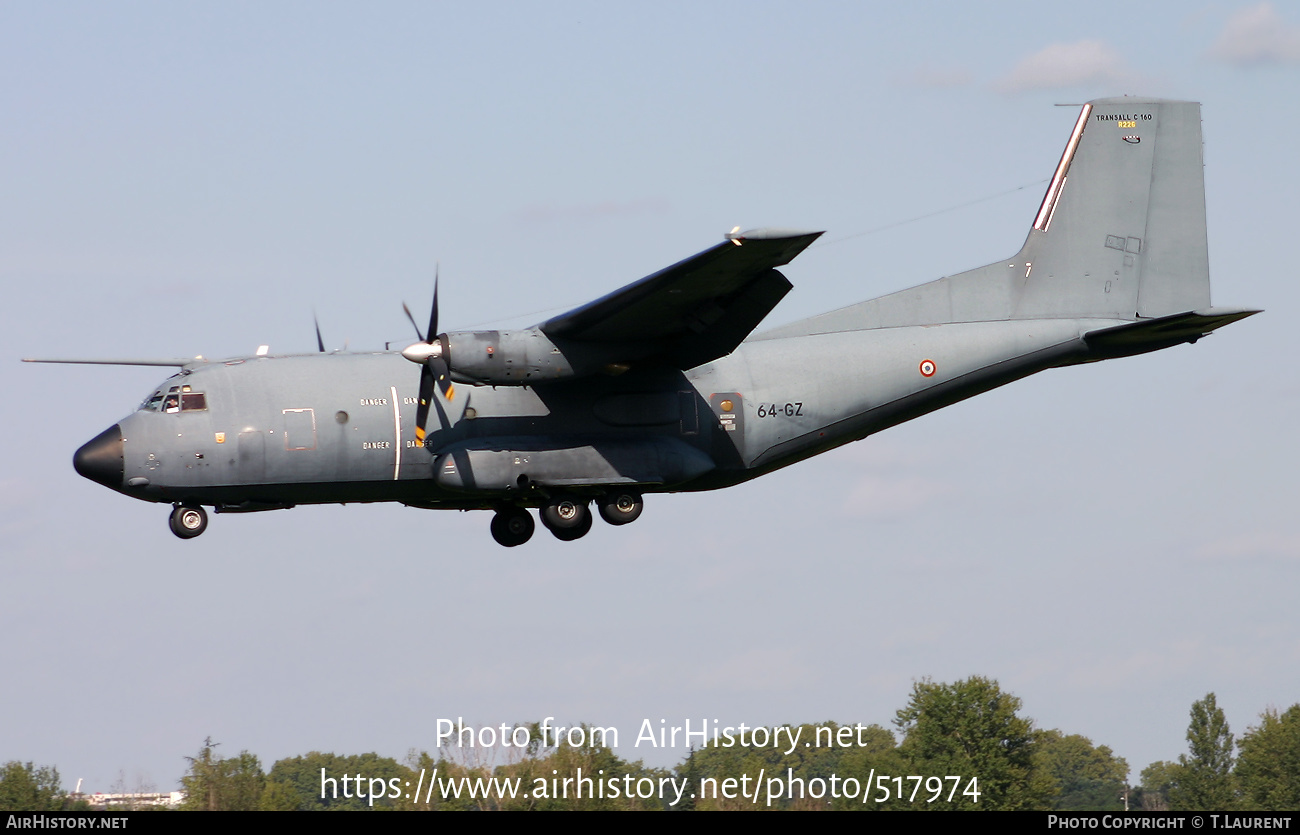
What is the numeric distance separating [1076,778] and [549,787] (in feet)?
210

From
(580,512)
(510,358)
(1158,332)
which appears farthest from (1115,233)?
(510,358)

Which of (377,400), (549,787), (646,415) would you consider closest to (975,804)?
(549,787)

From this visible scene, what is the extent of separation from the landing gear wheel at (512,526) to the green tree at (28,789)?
12466 mm

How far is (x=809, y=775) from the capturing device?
229 feet

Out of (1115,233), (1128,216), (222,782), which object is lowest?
(222,782)

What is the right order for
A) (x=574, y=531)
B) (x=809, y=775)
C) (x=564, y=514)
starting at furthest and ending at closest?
(x=809, y=775), (x=574, y=531), (x=564, y=514)

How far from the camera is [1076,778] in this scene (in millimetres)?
86500

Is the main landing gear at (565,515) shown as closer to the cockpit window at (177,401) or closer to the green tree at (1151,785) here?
the cockpit window at (177,401)

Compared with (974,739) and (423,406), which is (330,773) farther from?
(423,406)

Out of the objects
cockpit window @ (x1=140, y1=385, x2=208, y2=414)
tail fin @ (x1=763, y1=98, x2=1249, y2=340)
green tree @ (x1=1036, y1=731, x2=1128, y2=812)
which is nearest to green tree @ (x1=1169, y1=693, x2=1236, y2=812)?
green tree @ (x1=1036, y1=731, x2=1128, y2=812)

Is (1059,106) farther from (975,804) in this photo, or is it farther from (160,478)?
(975,804)

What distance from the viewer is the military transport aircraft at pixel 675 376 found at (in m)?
21.5

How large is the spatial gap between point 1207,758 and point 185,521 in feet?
150

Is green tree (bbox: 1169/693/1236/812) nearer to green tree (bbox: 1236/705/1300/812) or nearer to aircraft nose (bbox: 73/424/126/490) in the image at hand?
green tree (bbox: 1236/705/1300/812)
